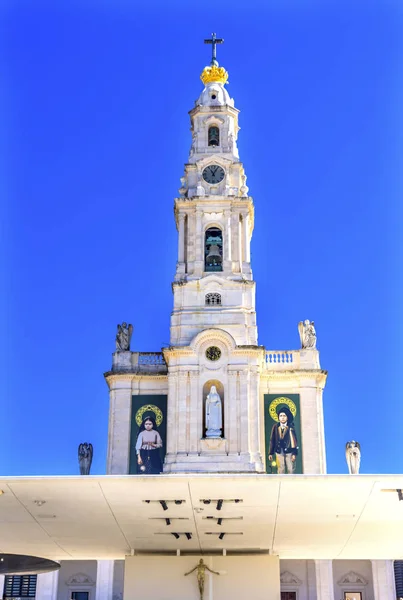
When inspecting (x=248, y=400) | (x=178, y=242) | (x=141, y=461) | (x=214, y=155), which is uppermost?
(x=214, y=155)

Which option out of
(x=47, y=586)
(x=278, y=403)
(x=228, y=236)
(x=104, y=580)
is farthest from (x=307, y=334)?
(x=47, y=586)

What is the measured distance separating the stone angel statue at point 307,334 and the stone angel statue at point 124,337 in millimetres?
10903

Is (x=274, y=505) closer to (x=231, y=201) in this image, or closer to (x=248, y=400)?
(x=248, y=400)

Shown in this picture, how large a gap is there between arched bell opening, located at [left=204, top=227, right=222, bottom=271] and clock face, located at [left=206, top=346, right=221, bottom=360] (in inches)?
258

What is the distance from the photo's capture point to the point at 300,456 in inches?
1940

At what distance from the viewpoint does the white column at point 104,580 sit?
53.3 metres

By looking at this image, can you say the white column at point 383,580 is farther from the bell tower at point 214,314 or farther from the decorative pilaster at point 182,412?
the decorative pilaster at point 182,412

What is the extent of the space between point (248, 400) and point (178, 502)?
942 inches

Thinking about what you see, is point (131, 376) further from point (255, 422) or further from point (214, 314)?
point (255, 422)

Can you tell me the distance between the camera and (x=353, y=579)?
179 ft

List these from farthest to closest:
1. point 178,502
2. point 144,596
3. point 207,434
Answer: point 207,434 → point 144,596 → point 178,502

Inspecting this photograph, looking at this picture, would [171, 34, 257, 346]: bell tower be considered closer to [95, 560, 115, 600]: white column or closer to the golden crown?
the golden crown

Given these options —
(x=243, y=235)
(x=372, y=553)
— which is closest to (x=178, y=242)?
(x=243, y=235)

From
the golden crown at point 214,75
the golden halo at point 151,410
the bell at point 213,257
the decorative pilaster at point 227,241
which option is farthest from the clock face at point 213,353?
the golden crown at point 214,75
